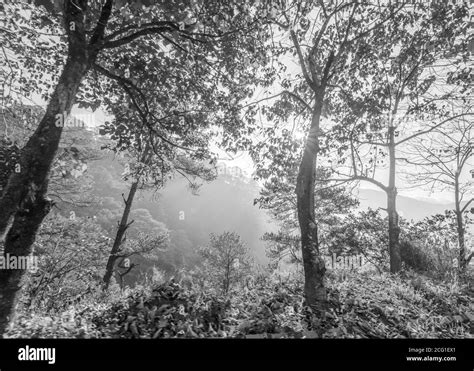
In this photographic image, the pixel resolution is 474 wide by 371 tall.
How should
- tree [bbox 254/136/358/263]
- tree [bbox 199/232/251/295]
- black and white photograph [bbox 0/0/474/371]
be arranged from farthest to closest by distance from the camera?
tree [bbox 199/232/251/295] < tree [bbox 254/136/358/263] < black and white photograph [bbox 0/0/474/371]

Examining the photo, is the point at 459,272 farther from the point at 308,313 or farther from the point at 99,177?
the point at 99,177

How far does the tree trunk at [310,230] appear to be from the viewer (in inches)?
196

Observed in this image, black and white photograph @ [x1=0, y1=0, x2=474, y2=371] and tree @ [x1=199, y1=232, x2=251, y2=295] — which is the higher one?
black and white photograph @ [x1=0, y1=0, x2=474, y2=371]

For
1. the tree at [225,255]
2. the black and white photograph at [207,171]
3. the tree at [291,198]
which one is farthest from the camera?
the tree at [225,255]

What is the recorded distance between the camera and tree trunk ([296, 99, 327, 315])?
497cm

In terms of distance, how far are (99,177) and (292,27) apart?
263 ft

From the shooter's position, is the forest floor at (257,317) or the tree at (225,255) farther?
the tree at (225,255)

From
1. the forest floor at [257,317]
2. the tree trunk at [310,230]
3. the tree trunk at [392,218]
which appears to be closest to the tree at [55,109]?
the forest floor at [257,317]

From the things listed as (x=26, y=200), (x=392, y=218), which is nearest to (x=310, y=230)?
(x=26, y=200)

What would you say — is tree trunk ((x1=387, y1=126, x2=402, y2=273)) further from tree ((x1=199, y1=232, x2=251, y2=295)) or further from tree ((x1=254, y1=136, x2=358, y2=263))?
tree ((x1=199, y1=232, x2=251, y2=295))

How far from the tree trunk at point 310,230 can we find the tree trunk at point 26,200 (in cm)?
474

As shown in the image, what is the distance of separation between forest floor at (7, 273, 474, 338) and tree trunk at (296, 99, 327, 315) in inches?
11.1

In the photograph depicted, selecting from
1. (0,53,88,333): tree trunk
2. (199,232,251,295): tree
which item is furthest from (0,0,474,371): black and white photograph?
(199,232,251,295): tree

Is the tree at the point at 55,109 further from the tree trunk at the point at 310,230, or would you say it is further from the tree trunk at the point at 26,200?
the tree trunk at the point at 310,230
